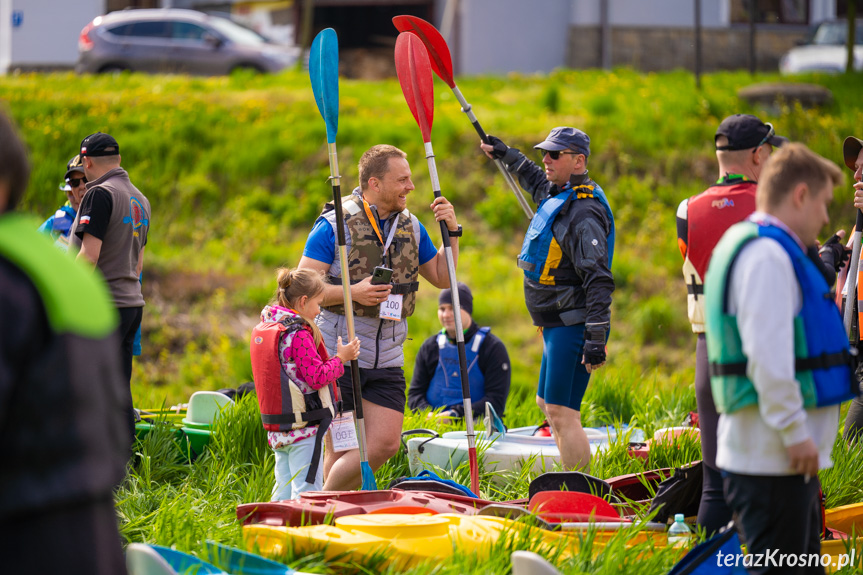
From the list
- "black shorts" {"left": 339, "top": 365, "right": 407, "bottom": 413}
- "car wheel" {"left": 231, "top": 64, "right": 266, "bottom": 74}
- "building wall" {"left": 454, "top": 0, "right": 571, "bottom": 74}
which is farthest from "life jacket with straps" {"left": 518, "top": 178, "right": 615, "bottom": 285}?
"building wall" {"left": 454, "top": 0, "right": 571, "bottom": 74}

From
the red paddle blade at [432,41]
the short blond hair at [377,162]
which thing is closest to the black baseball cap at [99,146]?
the short blond hair at [377,162]

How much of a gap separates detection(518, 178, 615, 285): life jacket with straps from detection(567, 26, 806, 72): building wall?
1459 cm

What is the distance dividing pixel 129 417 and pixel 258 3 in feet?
56.0

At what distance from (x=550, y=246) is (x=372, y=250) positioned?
35.2 inches

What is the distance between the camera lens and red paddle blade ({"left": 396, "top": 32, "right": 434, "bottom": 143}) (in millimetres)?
4875

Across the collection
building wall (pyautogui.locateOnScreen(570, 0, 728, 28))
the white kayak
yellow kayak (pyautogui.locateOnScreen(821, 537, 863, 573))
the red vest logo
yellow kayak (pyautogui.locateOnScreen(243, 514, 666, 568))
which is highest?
building wall (pyautogui.locateOnScreen(570, 0, 728, 28))

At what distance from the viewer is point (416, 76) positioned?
4867mm

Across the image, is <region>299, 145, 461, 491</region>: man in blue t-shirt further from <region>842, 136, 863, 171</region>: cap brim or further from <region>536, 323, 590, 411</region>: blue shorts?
<region>842, 136, 863, 171</region>: cap brim

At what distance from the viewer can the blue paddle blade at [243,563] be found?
303 cm

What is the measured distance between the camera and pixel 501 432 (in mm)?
5520

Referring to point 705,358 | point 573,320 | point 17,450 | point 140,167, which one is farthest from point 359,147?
point 17,450

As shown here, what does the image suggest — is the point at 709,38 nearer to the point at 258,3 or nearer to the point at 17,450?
the point at 258,3

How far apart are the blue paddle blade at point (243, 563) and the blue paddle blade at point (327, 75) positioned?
84.6 inches

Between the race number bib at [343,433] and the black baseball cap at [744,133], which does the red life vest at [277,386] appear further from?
the black baseball cap at [744,133]
